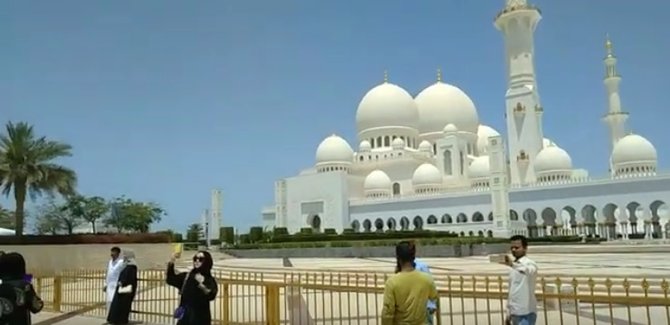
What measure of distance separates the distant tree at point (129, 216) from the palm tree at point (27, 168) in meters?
18.4

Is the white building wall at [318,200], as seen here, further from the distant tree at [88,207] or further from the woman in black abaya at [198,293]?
the woman in black abaya at [198,293]

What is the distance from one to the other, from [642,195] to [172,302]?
3227 cm

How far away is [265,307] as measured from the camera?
6.80 m

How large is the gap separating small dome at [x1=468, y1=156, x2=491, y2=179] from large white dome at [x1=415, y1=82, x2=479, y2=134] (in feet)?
24.4

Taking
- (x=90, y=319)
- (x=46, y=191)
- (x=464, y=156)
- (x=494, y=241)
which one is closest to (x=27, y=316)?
(x=90, y=319)

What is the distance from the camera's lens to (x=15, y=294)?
414 centimetres

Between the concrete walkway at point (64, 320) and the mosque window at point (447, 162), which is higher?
the mosque window at point (447, 162)

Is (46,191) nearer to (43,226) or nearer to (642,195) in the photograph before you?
(43,226)

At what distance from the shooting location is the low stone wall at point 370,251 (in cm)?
2375

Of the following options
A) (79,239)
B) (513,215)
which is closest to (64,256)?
(79,239)

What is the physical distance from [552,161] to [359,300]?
33804mm

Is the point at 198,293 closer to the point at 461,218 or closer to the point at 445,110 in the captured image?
the point at 461,218

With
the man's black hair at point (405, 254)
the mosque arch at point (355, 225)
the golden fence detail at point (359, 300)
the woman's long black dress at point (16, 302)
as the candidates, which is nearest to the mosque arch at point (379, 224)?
the mosque arch at point (355, 225)

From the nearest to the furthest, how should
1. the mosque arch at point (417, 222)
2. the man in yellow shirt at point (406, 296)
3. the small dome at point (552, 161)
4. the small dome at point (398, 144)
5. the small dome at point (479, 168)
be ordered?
the man in yellow shirt at point (406, 296), the small dome at point (552, 161), the small dome at point (479, 168), the mosque arch at point (417, 222), the small dome at point (398, 144)
